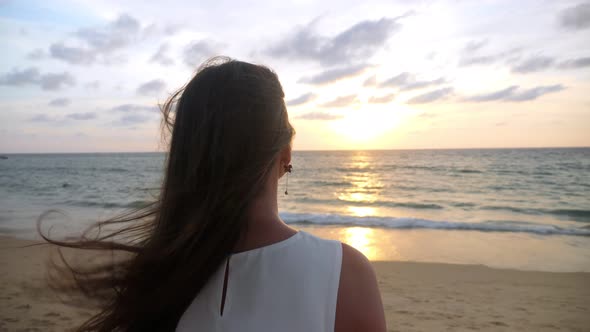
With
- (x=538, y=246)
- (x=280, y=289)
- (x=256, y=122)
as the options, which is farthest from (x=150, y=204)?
(x=538, y=246)

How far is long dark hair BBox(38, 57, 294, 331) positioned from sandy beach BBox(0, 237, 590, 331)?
→ 384 centimetres

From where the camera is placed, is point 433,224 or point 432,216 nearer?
point 433,224

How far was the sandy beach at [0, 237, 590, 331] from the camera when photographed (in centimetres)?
482

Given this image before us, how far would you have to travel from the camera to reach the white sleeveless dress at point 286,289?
99cm

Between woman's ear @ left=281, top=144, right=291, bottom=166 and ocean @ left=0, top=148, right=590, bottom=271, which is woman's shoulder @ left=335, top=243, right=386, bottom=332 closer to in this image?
woman's ear @ left=281, top=144, right=291, bottom=166

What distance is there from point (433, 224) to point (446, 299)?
627 cm

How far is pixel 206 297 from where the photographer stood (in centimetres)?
110

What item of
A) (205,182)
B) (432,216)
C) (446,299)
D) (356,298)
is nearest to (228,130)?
(205,182)

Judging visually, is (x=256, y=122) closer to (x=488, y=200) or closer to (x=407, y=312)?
(x=407, y=312)

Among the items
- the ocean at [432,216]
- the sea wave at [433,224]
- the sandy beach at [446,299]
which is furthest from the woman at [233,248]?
the sea wave at [433,224]

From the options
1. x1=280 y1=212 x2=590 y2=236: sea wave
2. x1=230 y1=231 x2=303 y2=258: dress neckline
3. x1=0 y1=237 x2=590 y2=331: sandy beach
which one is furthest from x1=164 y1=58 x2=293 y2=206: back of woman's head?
x1=280 y1=212 x2=590 y2=236: sea wave

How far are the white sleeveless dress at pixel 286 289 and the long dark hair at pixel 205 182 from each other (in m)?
0.12

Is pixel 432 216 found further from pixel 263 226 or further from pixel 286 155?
pixel 263 226

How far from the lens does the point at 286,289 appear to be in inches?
39.4
